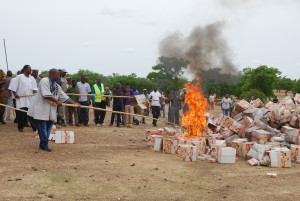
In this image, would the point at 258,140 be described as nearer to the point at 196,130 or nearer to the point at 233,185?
the point at 196,130

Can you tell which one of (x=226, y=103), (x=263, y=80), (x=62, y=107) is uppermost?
(x=263, y=80)

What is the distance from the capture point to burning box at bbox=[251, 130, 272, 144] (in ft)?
28.9

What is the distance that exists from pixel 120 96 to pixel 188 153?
597cm

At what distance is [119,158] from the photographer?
24.3 ft

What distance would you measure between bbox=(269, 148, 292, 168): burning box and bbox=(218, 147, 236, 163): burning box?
0.89 m

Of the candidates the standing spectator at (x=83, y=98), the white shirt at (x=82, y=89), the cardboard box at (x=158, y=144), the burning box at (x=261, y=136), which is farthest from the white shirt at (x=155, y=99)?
the burning box at (x=261, y=136)

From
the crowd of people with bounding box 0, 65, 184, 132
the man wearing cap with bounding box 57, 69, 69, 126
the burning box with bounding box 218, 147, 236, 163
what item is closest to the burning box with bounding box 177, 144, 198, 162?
the burning box with bounding box 218, 147, 236, 163

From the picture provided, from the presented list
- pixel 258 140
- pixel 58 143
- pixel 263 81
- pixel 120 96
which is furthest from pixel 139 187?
pixel 263 81

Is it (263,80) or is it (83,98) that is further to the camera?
(263,80)

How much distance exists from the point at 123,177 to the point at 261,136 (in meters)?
4.62

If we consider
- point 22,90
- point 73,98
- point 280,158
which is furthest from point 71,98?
point 280,158

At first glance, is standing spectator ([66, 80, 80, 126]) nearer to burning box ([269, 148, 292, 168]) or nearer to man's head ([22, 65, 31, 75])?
man's head ([22, 65, 31, 75])

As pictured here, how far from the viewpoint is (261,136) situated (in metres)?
8.82

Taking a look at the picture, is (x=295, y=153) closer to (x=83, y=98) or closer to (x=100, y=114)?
(x=83, y=98)
